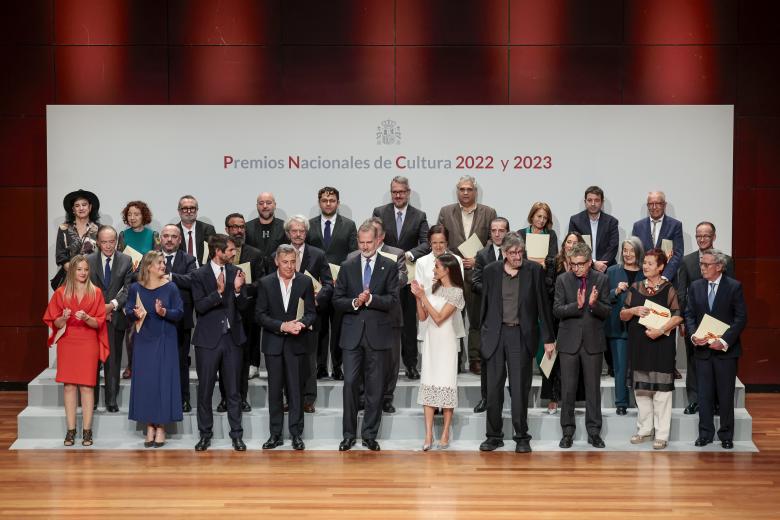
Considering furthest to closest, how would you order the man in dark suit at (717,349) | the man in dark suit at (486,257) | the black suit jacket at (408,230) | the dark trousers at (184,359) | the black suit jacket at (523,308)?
the black suit jacket at (408,230), the man in dark suit at (486,257), the dark trousers at (184,359), the man in dark suit at (717,349), the black suit jacket at (523,308)

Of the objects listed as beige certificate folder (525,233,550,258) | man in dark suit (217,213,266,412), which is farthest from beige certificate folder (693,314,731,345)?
man in dark suit (217,213,266,412)

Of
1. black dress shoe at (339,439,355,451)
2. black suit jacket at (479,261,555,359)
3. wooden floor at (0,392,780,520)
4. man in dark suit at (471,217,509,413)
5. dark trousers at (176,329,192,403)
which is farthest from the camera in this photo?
man in dark suit at (471,217,509,413)

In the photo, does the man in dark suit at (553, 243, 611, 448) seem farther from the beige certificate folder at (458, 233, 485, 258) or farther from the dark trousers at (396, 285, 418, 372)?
the dark trousers at (396, 285, 418, 372)

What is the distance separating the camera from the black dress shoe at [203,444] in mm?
7324

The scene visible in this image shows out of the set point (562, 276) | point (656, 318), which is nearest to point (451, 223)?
point (562, 276)

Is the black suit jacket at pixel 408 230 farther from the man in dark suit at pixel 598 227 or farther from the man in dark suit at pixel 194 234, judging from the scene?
the man in dark suit at pixel 194 234

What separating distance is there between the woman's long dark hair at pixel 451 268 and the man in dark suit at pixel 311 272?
2.95ft

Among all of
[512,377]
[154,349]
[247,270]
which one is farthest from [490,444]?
[154,349]

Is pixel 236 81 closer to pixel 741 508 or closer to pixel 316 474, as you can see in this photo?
pixel 316 474

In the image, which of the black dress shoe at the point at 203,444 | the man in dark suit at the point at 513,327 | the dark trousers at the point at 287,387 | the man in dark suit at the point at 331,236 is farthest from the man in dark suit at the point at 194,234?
the man in dark suit at the point at 513,327

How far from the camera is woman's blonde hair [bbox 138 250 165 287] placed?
7.31 m

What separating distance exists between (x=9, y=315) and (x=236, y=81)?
3.07 m

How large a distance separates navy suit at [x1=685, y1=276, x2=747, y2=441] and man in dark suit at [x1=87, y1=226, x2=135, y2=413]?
14.0 ft

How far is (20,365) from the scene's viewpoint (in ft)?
31.3
